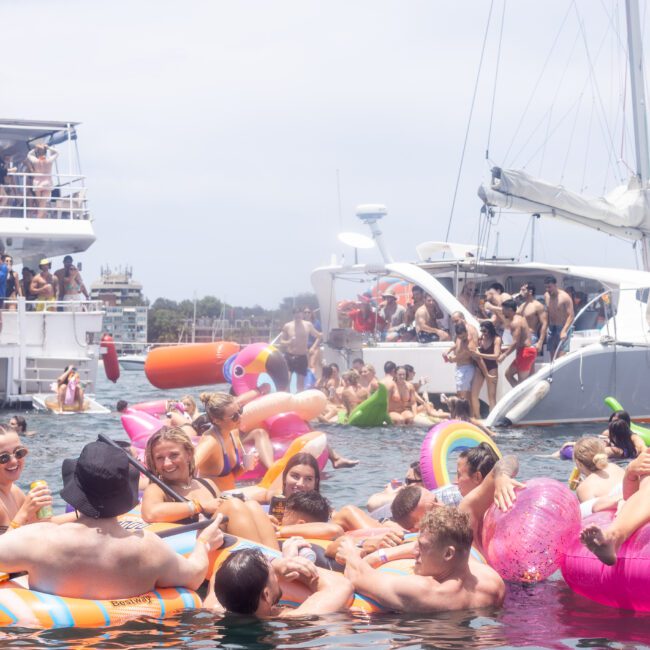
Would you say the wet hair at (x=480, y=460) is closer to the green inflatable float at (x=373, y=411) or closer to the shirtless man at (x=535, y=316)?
the green inflatable float at (x=373, y=411)

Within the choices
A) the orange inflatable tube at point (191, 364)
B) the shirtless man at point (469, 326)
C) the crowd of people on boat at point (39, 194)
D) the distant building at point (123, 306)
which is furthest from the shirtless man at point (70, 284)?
the distant building at point (123, 306)

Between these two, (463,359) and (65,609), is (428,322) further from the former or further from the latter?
(65,609)

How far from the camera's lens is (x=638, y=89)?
20281mm

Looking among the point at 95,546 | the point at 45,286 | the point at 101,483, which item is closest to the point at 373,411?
the point at 45,286

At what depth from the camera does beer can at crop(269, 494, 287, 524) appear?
Result: 23.3ft

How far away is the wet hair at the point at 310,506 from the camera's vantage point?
22.6 ft

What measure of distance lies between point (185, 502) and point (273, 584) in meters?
1.02

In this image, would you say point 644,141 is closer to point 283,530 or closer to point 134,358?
point 283,530

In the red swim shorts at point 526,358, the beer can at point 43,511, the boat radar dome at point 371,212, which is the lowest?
the beer can at point 43,511

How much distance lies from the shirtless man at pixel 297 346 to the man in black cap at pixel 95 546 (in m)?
14.5

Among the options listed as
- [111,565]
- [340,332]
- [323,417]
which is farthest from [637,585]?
[340,332]

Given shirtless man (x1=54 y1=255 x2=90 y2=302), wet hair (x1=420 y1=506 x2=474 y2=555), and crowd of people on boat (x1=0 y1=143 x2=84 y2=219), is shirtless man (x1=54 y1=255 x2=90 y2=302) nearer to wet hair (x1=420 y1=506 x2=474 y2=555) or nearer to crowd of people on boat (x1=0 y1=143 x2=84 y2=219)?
crowd of people on boat (x1=0 y1=143 x2=84 y2=219)

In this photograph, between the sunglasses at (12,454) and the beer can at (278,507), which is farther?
the beer can at (278,507)

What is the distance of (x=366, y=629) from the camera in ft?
17.9
